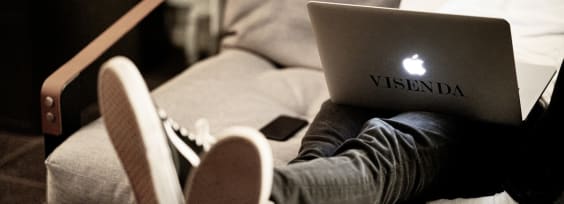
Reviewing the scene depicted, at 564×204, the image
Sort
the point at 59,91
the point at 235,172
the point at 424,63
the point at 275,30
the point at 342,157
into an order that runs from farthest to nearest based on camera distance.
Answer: the point at 275,30
the point at 59,91
the point at 424,63
the point at 342,157
the point at 235,172

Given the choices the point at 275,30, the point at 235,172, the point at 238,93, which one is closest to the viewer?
the point at 235,172

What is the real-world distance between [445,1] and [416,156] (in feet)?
1.97

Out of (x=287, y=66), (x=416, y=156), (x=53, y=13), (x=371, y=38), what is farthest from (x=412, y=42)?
(x=53, y=13)

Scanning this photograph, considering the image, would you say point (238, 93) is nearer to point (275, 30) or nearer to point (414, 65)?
point (275, 30)

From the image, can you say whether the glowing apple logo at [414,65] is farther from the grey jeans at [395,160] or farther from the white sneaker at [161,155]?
the white sneaker at [161,155]

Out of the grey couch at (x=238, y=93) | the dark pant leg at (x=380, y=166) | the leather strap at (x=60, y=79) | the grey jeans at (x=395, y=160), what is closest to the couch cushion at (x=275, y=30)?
the grey couch at (x=238, y=93)

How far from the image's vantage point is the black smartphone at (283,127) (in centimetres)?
155

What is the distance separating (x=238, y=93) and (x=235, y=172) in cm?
79

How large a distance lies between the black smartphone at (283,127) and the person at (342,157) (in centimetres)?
16

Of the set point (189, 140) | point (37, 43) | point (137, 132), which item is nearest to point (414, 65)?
point (189, 140)

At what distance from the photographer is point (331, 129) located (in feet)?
4.39

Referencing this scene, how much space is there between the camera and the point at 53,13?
1999 millimetres

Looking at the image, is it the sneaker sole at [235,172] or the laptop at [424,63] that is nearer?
the sneaker sole at [235,172]

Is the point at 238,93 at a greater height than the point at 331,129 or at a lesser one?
lesser
